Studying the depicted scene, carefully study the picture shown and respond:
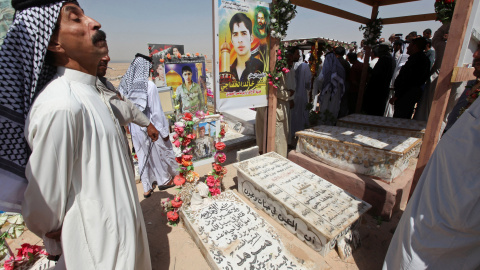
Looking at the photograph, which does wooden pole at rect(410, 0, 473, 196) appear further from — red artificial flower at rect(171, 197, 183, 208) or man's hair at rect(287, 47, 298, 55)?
red artificial flower at rect(171, 197, 183, 208)

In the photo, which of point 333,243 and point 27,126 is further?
point 333,243

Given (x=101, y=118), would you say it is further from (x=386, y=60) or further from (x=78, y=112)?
(x=386, y=60)

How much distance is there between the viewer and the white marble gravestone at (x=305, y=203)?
8.12 feet

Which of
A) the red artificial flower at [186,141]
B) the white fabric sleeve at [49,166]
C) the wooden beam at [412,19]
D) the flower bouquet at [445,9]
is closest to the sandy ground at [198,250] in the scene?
the red artificial flower at [186,141]

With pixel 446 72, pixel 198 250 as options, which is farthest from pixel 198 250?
pixel 446 72

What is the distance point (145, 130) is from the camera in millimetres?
3574

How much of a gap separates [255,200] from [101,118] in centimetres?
244

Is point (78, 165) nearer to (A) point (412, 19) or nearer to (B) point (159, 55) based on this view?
(A) point (412, 19)

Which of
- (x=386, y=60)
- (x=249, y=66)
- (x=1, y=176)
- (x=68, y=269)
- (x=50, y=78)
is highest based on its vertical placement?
(x=386, y=60)

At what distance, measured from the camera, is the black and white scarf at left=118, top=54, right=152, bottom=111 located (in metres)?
3.33

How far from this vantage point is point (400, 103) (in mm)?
4980

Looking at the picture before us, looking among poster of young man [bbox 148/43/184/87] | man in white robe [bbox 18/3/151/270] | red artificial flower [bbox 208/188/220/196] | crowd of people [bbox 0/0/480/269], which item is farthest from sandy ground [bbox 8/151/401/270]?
poster of young man [bbox 148/43/184/87]

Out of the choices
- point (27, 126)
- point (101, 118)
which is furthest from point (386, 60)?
point (27, 126)

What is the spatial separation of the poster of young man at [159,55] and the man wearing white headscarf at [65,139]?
6338 mm
